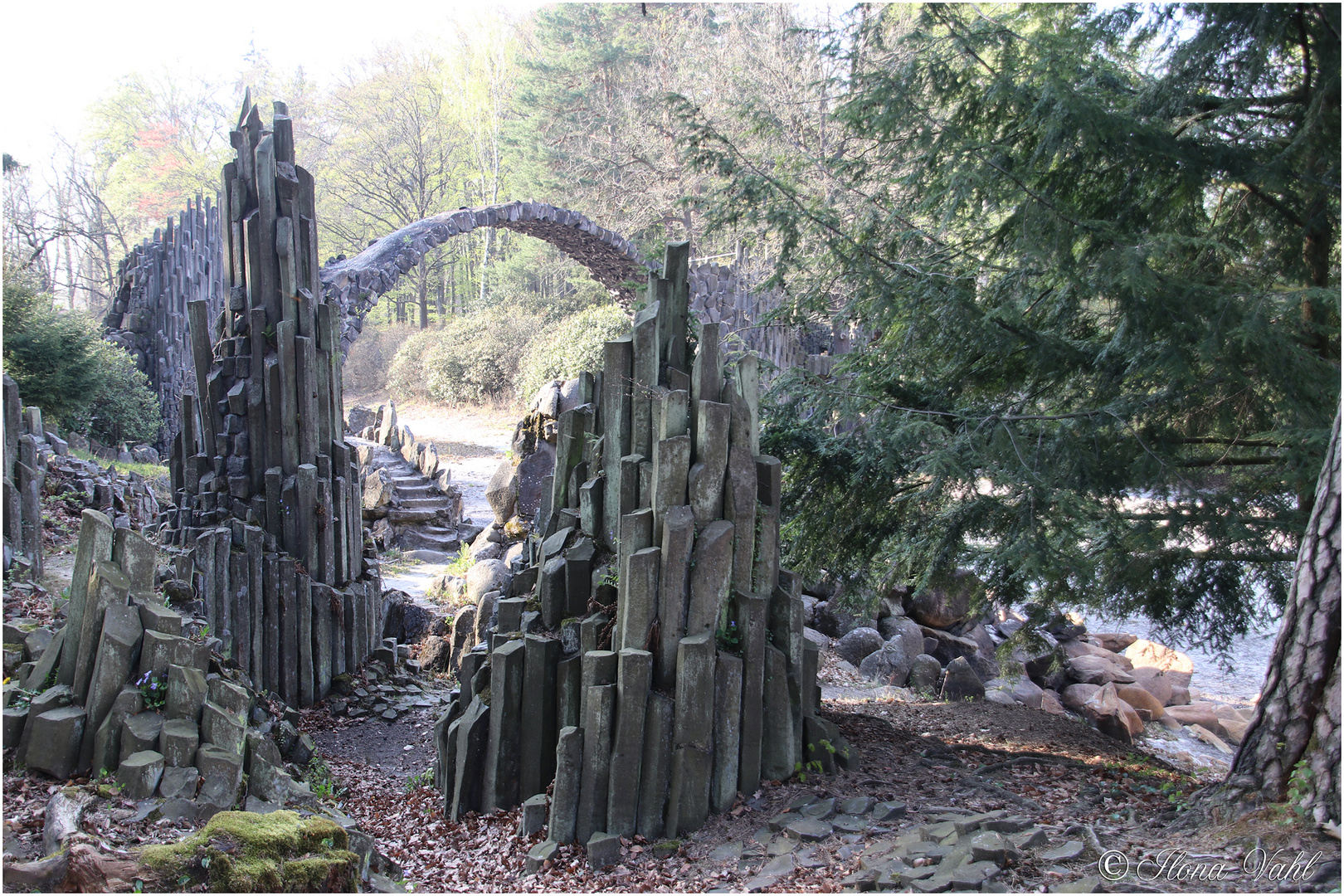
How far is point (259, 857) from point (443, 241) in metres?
15.0

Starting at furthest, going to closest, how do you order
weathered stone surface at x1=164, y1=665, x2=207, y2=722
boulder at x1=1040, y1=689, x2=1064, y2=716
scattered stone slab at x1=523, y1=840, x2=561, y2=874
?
boulder at x1=1040, y1=689, x2=1064, y2=716
scattered stone slab at x1=523, y1=840, x2=561, y2=874
weathered stone surface at x1=164, y1=665, x2=207, y2=722

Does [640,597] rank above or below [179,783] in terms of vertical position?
above

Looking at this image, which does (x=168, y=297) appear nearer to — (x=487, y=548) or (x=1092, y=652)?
(x=487, y=548)

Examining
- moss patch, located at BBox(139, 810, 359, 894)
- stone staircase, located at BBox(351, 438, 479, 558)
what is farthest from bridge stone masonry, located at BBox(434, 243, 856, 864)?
A: stone staircase, located at BBox(351, 438, 479, 558)

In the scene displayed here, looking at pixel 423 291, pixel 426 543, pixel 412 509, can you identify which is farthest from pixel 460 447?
pixel 423 291

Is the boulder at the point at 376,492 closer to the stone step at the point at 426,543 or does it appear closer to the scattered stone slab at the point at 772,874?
the stone step at the point at 426,543

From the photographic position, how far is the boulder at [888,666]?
29.3 ft

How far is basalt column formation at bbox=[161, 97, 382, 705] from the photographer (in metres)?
6.84

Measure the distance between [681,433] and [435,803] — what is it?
8.60 ft

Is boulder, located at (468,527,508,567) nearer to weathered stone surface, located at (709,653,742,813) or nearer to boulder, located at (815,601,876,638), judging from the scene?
boulder, located at (815,601,876,638)

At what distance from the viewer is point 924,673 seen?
8930 millimetres

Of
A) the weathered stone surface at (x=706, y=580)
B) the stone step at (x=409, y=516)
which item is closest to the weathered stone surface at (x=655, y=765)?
the weathered stone surface at (x=706, y=580)

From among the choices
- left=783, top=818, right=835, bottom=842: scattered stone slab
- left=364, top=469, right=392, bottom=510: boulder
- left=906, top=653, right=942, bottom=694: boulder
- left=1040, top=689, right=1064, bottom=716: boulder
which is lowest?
left=1040, top=689, right=1064, bottom=716: boulder

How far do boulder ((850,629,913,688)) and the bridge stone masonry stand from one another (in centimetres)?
435
